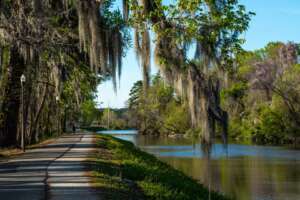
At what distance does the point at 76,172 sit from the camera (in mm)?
15289

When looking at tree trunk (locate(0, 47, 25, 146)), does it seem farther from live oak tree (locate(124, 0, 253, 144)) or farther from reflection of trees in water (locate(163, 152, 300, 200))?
live oak tree (locate(124, 0, 253, 144))

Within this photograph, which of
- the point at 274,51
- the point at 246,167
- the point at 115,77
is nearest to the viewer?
the point at 115,77

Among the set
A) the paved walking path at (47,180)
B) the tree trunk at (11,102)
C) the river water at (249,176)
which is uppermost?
the tree trunk at (11,102)

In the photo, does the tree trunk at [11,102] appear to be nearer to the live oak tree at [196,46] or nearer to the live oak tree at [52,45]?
the live oak tree at [52,45]

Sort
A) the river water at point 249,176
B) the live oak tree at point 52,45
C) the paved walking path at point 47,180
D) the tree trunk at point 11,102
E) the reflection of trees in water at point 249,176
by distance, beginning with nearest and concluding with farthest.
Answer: the paved walking path at point 47,180 < the live oak tree at point 52,45 < the river water at point 249,176 < the reflection of trees in water at point 249,176 < the tree trunk at point 11,102

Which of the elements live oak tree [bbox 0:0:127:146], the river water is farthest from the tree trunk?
the river water

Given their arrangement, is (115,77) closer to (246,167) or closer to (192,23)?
(192,23)

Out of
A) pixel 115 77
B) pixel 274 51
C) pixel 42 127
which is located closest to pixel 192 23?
pixel 115 77

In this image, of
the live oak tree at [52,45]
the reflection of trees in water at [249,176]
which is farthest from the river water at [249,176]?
the live oak tree at [52,45]

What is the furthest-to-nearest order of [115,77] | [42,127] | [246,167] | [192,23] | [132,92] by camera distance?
[132,92] → [42,127] → [246,167] → [115,77] → [192,23]

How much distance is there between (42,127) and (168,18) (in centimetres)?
3493

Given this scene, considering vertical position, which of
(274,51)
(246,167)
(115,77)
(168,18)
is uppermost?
(274,51)

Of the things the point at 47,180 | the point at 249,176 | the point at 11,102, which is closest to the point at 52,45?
the point at 47,180

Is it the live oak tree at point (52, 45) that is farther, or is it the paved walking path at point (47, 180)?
the live oak tree at point (52, 45)
